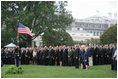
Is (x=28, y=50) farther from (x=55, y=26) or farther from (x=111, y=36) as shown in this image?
(x=111, y=36)

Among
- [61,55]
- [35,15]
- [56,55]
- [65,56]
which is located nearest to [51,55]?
[56,55]

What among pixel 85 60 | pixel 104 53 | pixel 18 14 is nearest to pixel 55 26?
pixel 18 14

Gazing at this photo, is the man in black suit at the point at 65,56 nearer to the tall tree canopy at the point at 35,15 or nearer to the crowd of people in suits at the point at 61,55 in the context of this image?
the crowd of people in suits at the point at 61,55

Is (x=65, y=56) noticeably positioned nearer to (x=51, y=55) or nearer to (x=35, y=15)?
(x=51, y=55)

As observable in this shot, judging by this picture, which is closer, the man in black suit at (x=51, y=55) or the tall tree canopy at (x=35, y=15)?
the man in black suit at (x=51, y=55)

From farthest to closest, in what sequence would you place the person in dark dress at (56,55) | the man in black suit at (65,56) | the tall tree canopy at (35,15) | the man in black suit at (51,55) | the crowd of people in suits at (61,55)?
the tall tree canopy at (35,15)
the man in black suit at (51,55)
the person in dark dress at (56,55)
the man in black suit at (65,56)
the crowd of people in suits at (61,55)

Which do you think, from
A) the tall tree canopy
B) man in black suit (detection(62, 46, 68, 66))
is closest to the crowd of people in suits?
man in black suit (detection(62, 46, 68, 66))

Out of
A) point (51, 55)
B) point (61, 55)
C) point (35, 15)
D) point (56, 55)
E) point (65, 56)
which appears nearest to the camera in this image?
point (65, 56)

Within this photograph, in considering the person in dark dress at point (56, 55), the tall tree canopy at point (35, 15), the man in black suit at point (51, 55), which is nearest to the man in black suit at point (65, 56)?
the person in dark dress at point (56, 55)

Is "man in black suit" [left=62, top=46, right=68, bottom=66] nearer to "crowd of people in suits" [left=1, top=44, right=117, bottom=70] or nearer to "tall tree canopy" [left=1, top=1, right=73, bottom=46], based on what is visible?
"crowd of people in suits" [left=1, top=44, right=117, bottom=70]

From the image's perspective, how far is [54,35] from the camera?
4822 cm

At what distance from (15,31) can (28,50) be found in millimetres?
14482

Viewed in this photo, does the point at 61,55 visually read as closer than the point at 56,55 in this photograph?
Yes

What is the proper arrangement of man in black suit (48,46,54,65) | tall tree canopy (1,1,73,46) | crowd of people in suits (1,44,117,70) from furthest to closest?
tall tree canopy (1,1,73,46) → man in black suit (48,46,54,65) → crowd of people in suits (1,44,117,70)
